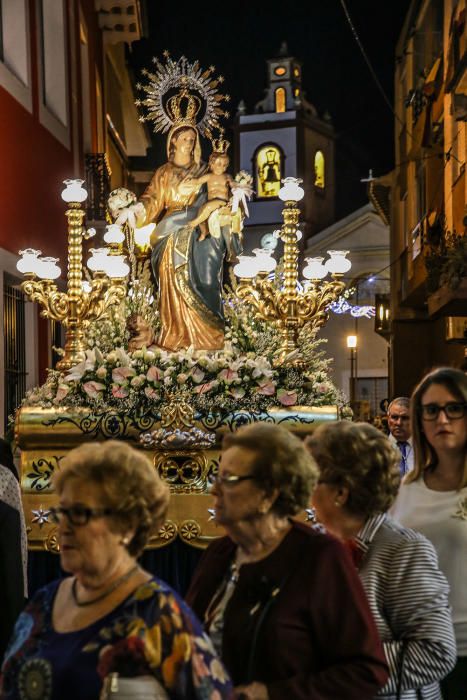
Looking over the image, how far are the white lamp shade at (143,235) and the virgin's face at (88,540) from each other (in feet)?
26.1

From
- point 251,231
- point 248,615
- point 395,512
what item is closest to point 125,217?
point 395,512

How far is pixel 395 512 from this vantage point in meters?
3.96

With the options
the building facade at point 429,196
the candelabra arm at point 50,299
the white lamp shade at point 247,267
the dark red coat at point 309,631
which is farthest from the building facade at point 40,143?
the dark red coat at point 309,631

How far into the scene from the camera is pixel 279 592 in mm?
2766

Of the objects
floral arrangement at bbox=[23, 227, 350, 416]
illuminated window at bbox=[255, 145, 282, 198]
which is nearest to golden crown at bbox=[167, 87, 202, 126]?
floral arrangement at bbox=[23, 227, 350, 416]

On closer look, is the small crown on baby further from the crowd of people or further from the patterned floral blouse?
the patterned floral blouse

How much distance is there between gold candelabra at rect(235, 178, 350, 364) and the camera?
9.21 meters

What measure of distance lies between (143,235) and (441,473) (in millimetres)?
6944

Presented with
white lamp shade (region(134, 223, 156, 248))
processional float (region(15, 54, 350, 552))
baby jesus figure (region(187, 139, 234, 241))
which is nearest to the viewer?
processional float (region(15, 54, 350, 552))

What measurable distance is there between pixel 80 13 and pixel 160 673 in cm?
1529

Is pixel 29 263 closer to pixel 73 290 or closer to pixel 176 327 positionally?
pixel 73 290

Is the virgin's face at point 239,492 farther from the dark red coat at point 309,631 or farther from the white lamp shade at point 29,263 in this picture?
the white lamp shade at point 29,263

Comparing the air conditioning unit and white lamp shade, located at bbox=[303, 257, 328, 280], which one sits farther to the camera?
the air conditioning unit

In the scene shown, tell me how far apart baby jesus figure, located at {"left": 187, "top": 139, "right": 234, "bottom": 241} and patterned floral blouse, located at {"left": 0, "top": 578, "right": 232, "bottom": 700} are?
7858 millimetres
